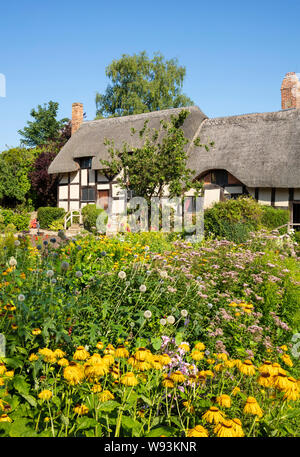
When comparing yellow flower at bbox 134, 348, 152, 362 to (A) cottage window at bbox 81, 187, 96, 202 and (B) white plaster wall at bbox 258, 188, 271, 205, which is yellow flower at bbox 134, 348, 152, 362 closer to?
(B) white plaster wall at bbox 258, 188, 271, 205

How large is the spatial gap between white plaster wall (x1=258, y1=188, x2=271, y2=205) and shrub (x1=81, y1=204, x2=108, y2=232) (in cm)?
768

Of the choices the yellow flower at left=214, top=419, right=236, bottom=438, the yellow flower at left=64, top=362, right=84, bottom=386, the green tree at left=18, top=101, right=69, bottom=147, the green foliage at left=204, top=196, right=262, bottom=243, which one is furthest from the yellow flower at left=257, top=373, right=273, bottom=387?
the green tree at left=18, top=101, right=69, bottom=147

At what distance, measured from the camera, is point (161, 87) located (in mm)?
28359

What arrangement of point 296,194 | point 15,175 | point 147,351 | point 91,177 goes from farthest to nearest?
1. point 15,175
2. point 91,177
3. point 296,194
4. point 147,351

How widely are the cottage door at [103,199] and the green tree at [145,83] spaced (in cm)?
969

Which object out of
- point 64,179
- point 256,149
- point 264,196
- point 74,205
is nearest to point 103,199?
point 74,205

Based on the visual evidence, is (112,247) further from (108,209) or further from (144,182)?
(108,209)

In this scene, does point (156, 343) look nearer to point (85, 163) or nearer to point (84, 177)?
point (84, 177)

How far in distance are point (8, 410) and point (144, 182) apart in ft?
38.2

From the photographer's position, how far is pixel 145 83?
2788cm

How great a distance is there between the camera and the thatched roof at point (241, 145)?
1591 centimetres

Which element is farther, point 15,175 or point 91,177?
point 15,175

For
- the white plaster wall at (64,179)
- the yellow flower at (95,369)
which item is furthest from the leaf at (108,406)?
the white plaster wall at (64,179)

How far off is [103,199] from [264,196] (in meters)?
8.44
